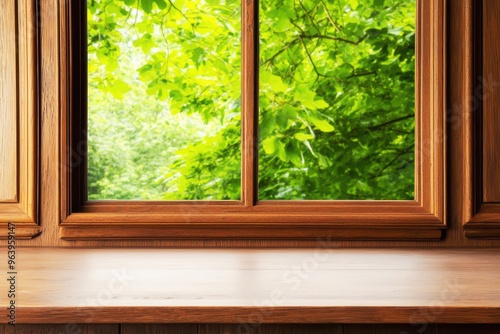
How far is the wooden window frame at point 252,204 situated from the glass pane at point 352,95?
1243 millimetres

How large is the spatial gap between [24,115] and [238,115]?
3.89 feet

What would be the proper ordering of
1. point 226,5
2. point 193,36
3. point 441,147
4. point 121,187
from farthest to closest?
1. point 121,187
2. point 193,36
3. point 226,5
4. point 441,147

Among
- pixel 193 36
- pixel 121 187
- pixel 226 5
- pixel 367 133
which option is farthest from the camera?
pixel 367 133

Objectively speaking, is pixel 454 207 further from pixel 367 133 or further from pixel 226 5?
pixel 367 133

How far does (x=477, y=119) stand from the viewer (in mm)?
1460

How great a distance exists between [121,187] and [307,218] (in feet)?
5.09

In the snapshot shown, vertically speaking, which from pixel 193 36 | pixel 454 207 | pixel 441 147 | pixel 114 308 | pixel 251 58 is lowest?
pixel 114 308

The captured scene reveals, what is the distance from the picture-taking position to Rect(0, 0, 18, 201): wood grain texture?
1.48m

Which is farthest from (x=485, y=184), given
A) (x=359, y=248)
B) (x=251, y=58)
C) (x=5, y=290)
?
(x=5, y=290)

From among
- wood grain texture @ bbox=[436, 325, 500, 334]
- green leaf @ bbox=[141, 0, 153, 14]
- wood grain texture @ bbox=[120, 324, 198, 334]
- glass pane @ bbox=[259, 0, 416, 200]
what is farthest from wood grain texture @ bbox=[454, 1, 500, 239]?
glass pane @ bbox=[259, 0, 416, 200]

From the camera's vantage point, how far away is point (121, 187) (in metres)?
2.79

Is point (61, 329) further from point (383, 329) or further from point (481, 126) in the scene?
point (481, 126)

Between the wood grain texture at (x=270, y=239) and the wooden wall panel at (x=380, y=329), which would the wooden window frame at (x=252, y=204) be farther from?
the wooden wall panel at (x=380, y=329)

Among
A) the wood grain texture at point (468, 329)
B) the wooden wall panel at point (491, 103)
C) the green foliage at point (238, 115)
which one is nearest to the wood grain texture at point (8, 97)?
the green foliage at point (238, 115)
